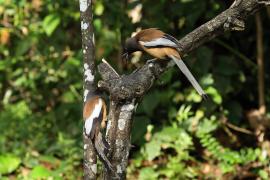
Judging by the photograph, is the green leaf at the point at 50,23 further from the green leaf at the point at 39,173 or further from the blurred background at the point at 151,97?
the green leaf at the point at 39,173

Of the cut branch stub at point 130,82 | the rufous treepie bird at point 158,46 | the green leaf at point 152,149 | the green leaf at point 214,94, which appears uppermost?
the rufous treepie bird at point 158,46

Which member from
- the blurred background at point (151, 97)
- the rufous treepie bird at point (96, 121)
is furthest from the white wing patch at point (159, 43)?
the blurred background at point (151, 97)

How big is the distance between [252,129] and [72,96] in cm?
206

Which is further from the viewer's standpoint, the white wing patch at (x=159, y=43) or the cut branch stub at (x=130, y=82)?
the white wing patch at (x=159, y=43)

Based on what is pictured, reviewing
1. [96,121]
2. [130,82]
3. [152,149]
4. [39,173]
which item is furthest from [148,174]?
[130,82]

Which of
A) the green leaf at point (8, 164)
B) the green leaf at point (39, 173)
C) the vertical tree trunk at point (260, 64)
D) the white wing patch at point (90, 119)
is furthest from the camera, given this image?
the vertical tree trunk at point (260, 64)

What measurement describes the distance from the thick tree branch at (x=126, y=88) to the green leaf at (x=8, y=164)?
2322 mm

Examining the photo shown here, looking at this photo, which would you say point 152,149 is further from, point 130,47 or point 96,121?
point 96,121

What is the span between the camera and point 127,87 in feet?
12.9

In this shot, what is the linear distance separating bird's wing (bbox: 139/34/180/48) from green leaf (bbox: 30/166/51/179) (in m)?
2.03

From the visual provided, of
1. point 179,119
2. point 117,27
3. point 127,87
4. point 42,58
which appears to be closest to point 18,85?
point 42,58

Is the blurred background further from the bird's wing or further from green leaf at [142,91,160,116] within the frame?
the bird's wing

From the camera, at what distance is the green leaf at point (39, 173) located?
5.95 meters

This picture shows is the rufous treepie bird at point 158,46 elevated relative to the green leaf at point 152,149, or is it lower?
elevated
